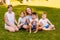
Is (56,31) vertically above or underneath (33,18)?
underneath

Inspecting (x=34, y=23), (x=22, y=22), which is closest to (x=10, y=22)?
(x=22, y=22)

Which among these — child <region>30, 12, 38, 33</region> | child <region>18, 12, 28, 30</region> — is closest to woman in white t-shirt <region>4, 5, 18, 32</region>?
child <region>18, 12, 28, 30</region>

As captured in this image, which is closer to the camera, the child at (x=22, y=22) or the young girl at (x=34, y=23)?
the young girl at (x=34, y=23)

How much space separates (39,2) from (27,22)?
268 inches

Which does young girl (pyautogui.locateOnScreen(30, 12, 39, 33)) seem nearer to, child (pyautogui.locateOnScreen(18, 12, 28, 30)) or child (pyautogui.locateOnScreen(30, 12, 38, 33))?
child (pyautogui.locateOnScreen(30, 12, 38, 33))

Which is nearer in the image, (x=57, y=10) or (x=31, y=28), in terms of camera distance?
(x=31, y=28)

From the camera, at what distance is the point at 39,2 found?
14.1m

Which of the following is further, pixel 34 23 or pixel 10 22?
pixel 10 22

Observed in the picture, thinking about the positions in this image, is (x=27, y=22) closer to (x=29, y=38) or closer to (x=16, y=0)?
(x=29, y=38)

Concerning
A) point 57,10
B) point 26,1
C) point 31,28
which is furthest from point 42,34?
point 26,1

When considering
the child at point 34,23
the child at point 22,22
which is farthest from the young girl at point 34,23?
the child at point 22,22

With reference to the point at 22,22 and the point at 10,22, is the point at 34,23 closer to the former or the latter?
the point at 22,22

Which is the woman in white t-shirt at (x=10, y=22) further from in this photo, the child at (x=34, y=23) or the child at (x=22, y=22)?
the child at (x=34, y=23)

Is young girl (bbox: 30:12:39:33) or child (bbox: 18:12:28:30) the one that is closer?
young girl (bbox: 30:12:39:33)
